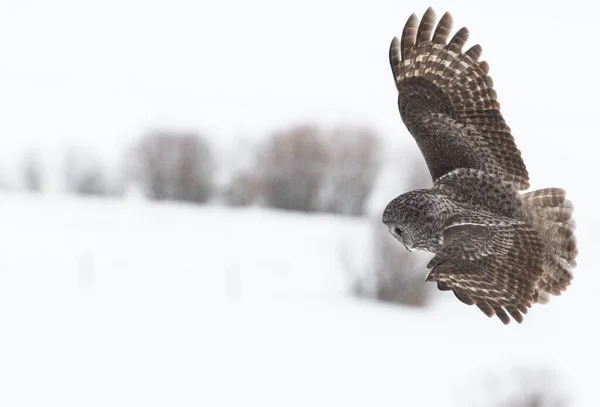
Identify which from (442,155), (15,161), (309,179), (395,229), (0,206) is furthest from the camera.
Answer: (0,206)

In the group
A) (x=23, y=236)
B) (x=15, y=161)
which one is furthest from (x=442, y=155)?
(x=23, y=236)

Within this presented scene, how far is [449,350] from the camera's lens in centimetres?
1179

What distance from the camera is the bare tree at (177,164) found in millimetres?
8297

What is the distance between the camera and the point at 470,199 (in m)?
0.88

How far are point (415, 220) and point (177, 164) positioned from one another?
7296mm

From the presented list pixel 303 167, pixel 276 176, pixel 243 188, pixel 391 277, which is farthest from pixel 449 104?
pixel 243 188

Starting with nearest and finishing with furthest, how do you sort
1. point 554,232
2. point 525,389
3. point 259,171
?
point 554,232 < point 259,171 < point 525,389

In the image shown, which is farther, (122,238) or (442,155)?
(122,238)

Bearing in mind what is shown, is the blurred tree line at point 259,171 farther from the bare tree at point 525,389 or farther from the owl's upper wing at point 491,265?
the bare tree at point 525,389

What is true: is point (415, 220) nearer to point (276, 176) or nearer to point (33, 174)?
point (276, 176)

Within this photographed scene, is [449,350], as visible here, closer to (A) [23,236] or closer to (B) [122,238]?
(B) [122,238]

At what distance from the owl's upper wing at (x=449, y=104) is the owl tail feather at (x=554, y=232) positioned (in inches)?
1.3

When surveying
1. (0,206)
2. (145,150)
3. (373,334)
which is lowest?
(373,334)

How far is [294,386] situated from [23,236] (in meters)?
6.70
